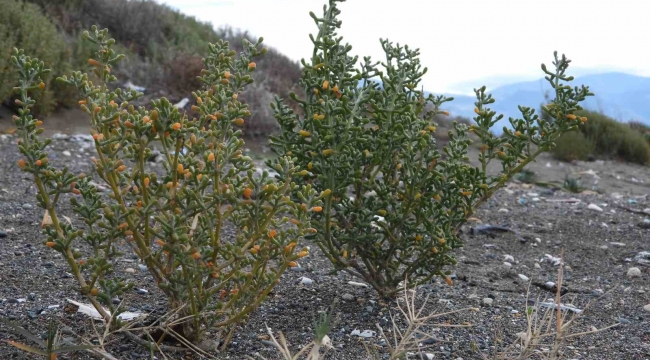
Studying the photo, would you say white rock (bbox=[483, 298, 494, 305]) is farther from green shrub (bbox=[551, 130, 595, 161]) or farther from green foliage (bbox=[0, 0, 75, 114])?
green shrub (bbox=[551, 130, 595, 161])

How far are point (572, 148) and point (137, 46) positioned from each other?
8.06 m

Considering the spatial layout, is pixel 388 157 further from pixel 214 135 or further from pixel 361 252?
pixel 214 135

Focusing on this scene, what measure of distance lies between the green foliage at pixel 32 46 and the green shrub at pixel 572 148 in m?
7.95

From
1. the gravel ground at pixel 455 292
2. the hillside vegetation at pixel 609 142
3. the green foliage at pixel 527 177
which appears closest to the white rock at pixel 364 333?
the gravel ground at pixel 455 292

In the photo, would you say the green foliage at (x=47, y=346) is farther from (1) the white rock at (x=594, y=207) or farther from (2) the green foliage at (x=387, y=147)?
(1) the white rock at (x=594, y=207)

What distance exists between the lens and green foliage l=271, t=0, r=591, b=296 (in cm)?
276

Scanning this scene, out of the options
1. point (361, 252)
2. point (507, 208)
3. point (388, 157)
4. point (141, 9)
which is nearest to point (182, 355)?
point (361, 252)

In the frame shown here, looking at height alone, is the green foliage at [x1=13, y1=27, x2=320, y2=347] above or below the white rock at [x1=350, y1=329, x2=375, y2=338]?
above

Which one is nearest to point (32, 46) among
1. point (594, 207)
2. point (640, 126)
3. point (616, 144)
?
point (594, 207)

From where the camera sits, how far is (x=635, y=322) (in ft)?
11.1

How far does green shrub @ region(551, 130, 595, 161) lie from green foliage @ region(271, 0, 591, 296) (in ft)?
30.7

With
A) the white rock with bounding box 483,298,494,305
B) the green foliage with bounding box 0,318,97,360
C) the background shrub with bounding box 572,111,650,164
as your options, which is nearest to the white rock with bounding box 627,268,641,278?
the white rock with bounding box 483,298,494,305

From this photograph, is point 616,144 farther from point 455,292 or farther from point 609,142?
point 455,292

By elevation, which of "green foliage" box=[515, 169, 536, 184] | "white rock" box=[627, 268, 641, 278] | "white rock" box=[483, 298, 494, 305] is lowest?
"white rock" box=[483, 298, 494, 305]
